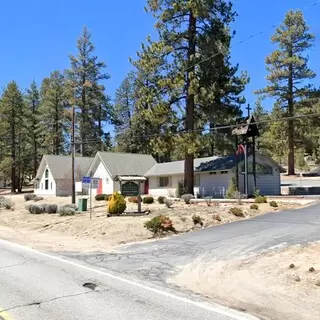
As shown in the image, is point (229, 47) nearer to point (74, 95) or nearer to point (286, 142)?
point (286, 142)

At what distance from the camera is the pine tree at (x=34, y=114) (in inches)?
3189

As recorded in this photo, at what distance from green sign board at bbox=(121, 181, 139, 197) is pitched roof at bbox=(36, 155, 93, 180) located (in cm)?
3266

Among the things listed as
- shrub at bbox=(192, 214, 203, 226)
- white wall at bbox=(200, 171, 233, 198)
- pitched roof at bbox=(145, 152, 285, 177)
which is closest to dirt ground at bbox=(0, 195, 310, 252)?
shrub at bbox=(192, 214, 203, 226)

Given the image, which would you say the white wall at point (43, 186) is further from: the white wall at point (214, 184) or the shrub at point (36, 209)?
the shrub at point (36, 209)

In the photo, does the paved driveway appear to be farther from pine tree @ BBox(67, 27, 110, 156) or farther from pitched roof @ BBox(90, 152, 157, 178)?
pine tree @ BBox(67, 27, 110, 156)

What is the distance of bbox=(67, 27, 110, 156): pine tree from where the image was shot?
7194cm

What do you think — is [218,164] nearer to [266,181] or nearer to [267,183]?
[266,181]

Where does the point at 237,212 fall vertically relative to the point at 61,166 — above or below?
below

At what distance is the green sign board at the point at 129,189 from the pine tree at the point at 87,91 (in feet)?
153

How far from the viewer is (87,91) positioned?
240 feet

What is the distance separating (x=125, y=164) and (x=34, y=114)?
36.5m

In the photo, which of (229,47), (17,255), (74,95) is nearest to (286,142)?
(229,47)

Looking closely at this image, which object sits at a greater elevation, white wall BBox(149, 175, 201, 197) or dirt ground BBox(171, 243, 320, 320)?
white wall BBox(149, 175, 201, 197)

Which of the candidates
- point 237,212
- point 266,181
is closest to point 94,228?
point 237,212
